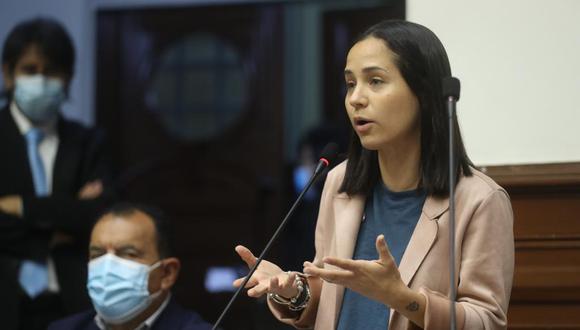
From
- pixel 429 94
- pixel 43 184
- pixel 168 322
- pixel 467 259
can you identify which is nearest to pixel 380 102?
pixel 429 94

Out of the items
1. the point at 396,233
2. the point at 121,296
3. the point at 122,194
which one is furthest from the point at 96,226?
the point at 122,194

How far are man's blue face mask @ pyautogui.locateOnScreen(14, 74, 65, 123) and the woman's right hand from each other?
190cm

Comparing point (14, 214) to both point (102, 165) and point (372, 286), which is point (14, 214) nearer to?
point (102, 165)

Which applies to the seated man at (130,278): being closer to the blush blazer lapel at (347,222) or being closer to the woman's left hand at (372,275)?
the blush blazer lapel at (347,222)

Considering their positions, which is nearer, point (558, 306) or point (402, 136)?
point (402, 136)

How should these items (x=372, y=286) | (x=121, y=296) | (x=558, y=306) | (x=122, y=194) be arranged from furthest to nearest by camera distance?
(x=122, y=194)
(x=121, y=296)
(x=558, y=306)
(x=372, y=286)

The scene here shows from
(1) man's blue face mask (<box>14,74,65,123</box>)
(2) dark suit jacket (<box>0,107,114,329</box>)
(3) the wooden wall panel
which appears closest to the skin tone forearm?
(3) the wooden wall panel

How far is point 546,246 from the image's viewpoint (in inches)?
128

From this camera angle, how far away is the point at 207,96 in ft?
24.9

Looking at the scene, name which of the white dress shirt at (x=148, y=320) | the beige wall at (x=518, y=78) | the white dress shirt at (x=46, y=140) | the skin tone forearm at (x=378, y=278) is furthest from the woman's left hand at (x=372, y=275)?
the white dress shirt at (x=46, y=140)

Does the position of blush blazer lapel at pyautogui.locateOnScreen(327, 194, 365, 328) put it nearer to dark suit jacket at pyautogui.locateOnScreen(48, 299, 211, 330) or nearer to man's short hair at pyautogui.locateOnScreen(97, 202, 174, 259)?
dark suit jacket at pyautogui.locateOnScreen(48, 299, 211, 330)

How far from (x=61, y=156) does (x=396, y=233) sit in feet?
6.32

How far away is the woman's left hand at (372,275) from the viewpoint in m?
2.28

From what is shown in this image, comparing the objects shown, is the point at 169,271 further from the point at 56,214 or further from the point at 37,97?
the point at 37,97
